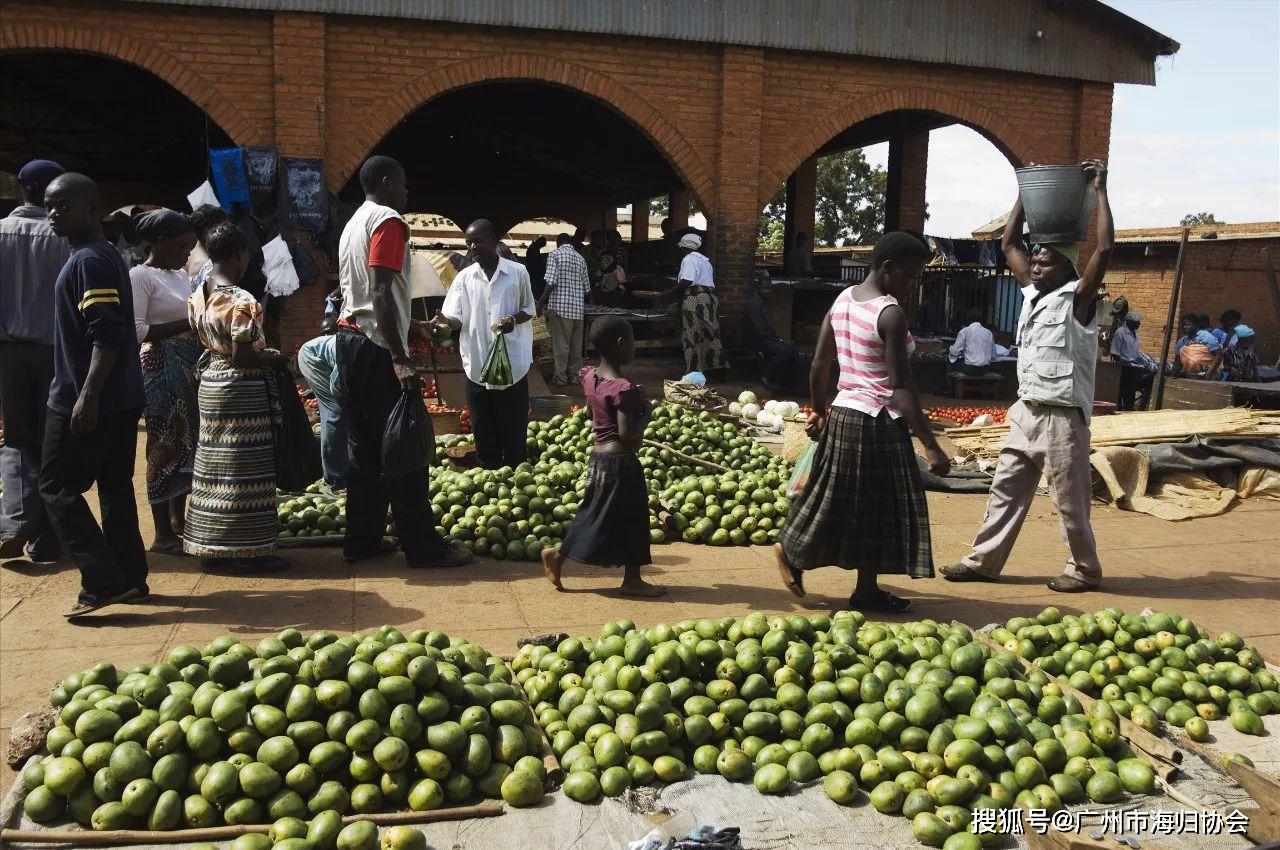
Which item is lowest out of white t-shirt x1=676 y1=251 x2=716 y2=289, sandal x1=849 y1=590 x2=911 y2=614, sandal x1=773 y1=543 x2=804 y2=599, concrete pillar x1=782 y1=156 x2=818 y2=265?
sandal x1=849 y1=590 x2=911 y2=614

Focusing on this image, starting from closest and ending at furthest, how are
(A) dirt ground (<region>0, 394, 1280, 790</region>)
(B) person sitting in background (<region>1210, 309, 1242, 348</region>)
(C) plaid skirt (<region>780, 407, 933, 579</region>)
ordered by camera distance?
(A) dirt ground (<region>0, 394, 1280, 790</region>)
(C) plaid skirt (<region>780, 407, 933, 579</region>)
(B) person sitting in background (<region>1210, 309, 1242, 348</region>)

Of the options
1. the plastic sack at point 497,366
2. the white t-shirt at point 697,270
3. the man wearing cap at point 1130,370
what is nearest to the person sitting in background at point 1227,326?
the man wearing cap at point 1130,370

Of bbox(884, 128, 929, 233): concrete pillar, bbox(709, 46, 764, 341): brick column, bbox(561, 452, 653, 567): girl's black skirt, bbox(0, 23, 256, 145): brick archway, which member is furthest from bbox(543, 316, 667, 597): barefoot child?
bbox(884, 128, 929, 233): concrete pillar

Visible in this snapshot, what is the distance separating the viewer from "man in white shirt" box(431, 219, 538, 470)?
24.2ft

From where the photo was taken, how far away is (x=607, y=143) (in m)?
19.0

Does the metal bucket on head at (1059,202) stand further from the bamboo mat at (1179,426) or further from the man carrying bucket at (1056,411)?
the bamboo mat at (1179,426)

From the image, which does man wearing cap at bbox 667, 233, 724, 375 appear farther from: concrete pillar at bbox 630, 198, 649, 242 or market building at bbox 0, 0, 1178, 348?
concrete pillar at bbox 630, 198, 649, 242

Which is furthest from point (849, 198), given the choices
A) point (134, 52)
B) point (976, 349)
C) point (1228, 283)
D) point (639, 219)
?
point (134, 52)

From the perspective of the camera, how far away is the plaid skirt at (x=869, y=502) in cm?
491

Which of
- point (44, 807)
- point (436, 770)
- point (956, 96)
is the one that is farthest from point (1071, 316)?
point (956, 96)

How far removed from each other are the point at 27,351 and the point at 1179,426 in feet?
28.1

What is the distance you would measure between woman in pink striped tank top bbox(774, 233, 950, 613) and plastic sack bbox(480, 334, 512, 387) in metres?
2.80

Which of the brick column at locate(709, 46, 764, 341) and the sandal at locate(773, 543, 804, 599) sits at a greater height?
the brick column at locate(709, 46, 764, 341)

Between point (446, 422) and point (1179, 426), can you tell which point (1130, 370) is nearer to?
point (1179, 426)
